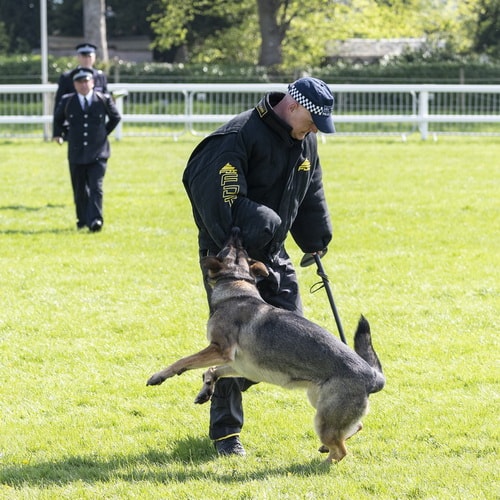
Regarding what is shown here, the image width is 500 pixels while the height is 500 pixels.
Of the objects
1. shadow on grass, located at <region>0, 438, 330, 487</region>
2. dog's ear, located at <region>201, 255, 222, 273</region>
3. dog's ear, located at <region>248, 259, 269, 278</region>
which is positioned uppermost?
dog's ear, located at <region>201, 255, 222, 273</region>

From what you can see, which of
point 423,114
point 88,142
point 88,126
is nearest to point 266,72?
point 423,114

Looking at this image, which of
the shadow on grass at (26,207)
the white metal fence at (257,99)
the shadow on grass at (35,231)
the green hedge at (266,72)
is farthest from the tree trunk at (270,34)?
the shadow on grass at (35,231)

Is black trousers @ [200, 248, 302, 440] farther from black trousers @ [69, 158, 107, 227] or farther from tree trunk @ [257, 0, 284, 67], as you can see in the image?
tree trunk @ [257, 0, 284, 67]

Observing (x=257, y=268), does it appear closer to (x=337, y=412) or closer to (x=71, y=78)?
(x=337, y=412)

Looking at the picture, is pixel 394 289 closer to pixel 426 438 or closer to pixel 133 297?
pixel 133 297

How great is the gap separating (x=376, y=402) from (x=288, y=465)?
1.12 meters

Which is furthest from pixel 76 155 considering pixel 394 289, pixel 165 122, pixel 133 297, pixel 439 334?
pixel 165 122

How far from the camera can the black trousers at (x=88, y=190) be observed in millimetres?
11305

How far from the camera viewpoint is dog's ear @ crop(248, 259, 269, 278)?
487 centimetres

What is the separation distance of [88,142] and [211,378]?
6976 mm

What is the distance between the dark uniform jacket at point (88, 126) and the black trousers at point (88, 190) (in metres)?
0.12

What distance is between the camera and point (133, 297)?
28.0 feet

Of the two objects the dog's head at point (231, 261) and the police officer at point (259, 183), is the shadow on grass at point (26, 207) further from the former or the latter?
the dog's head at point (231, 261)

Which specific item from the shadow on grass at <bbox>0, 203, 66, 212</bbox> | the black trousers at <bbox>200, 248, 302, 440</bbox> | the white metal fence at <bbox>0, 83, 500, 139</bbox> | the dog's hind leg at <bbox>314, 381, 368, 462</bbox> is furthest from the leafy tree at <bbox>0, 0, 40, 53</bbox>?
the dog's hind leg at <bbox>314, 381, 368, 462</bbox>
